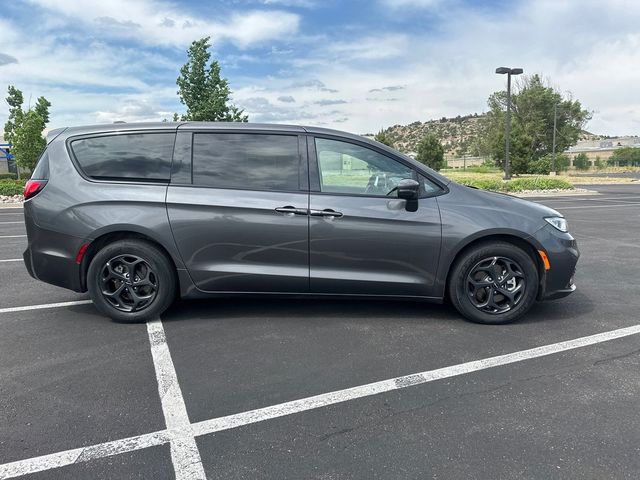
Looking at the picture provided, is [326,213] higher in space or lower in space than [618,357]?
higher

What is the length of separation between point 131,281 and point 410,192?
2557mm

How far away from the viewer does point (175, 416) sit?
2.74 meters

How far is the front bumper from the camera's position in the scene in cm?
411

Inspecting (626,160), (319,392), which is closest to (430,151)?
(319,392)

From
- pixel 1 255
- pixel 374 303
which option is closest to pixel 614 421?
pixel 374 303

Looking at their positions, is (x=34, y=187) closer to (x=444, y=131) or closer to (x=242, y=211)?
(x=242, y=211)

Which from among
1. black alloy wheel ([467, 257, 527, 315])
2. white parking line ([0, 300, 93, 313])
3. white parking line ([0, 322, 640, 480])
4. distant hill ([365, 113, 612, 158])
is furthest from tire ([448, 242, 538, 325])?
distant hill ([365, 113, 612, 158])

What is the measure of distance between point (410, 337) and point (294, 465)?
184 centimetres

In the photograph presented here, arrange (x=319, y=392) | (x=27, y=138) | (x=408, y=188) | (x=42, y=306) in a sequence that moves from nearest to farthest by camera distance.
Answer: (x=319, y=392), (x=408, y=188), (x=42, y=306), (x=27, y=138)

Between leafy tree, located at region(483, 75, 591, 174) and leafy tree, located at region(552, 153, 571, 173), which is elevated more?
leafy tree, located at region(483, 75, 591, 174)

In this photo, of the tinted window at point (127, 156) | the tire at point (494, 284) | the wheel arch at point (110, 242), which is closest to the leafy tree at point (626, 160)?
the tire at point (494, 284)

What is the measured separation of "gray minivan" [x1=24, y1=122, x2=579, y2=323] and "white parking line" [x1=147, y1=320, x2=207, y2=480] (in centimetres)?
71

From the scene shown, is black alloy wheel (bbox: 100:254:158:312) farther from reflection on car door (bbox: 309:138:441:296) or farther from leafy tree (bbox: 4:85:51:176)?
leafy tree (bbox: 4:85:51:176)

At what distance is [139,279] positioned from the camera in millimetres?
4195
